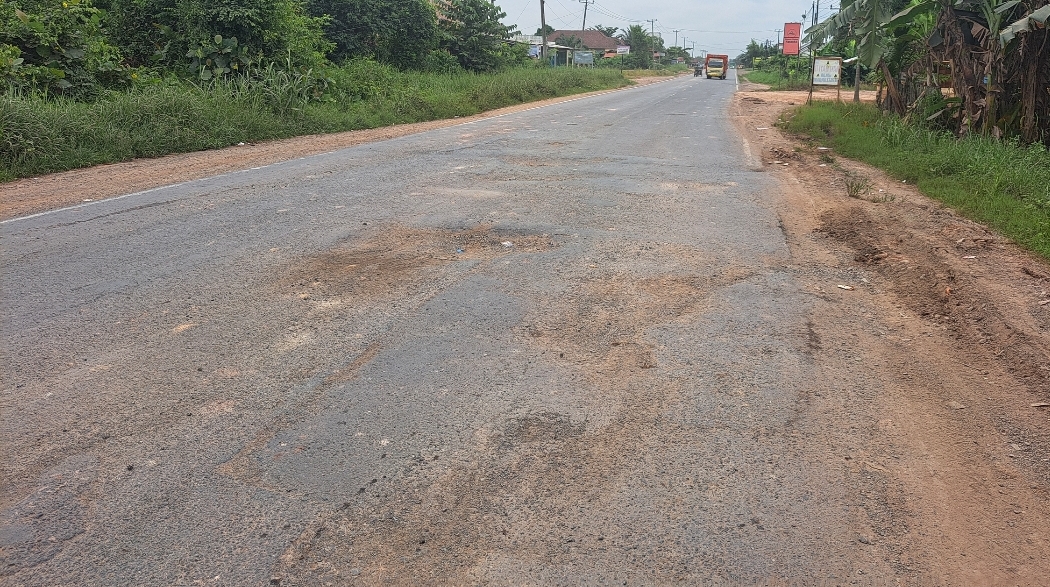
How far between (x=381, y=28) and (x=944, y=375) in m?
25.9

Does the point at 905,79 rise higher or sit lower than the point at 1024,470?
higher

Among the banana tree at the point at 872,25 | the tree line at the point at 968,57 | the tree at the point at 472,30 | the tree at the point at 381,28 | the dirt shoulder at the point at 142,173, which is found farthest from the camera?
the tree at the point at 472,30

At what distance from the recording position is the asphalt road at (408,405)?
8.64 ft

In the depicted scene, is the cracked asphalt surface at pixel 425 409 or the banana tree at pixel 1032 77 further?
the banana tree at pixel 1032 77

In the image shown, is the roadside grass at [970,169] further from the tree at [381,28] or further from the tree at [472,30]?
the tree at [472,30]

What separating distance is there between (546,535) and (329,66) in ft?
71.2

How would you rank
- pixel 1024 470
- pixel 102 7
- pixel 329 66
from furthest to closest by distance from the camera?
pixel 329 66 → pixel 102 7 → pixel 1024 470

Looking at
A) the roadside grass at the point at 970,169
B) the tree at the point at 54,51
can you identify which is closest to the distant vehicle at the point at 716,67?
the roadside grass at the point at 970,169

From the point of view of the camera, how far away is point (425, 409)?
3607mm

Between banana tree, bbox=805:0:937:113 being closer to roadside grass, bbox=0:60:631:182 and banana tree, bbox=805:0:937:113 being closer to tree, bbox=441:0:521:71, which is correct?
roadside grass, bbox=0:60:631:182

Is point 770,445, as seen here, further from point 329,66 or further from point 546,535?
point 329,66

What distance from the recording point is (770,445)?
11.0ft

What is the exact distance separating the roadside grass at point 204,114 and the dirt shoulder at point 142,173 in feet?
1.33

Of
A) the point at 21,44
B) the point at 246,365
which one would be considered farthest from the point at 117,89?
the point at 246,365
